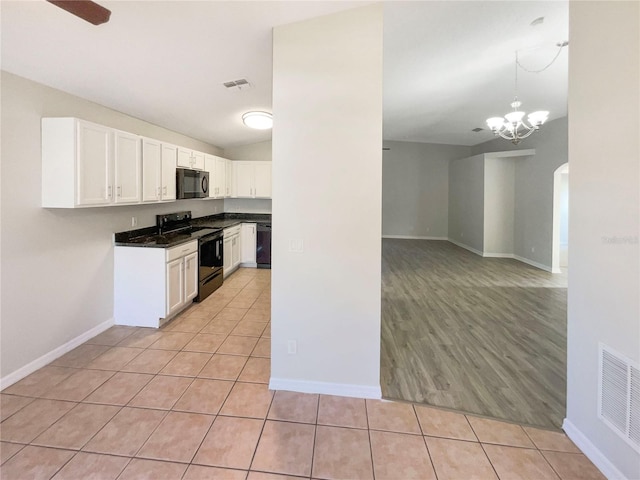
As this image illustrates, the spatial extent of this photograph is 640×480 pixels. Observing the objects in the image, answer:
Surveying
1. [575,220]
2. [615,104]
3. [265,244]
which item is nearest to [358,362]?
[575,220]

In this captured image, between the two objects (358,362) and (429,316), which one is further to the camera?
(429,316)

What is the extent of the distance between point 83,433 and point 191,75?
9.95 ft

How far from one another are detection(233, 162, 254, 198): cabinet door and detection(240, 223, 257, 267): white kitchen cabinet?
2.26ft

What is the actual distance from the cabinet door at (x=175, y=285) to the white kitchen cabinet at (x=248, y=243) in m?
2.68

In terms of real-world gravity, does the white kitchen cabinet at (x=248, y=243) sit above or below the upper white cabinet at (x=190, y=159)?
below

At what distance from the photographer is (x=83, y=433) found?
6.77ft

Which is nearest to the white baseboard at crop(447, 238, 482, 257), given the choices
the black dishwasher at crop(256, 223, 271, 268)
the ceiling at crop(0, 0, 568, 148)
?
the ceiling at crop(0, 0, 568, 148)

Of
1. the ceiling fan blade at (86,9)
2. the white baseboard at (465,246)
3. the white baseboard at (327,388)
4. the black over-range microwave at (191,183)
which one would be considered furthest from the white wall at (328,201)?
the white baseboard at (465,246)

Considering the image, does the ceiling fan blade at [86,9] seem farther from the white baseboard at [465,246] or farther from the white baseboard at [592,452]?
the white baseboard at [465,246]

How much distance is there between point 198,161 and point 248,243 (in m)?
2.08

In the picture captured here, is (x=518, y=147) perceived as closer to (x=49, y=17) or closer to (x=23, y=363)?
(x=49, y=17)

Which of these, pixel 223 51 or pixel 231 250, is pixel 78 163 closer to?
pixel 223 51

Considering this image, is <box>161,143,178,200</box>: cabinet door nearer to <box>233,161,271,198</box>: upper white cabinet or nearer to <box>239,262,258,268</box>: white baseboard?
<box>233,161,271,198</box>: upper white cabinet

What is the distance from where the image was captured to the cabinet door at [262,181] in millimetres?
6727
